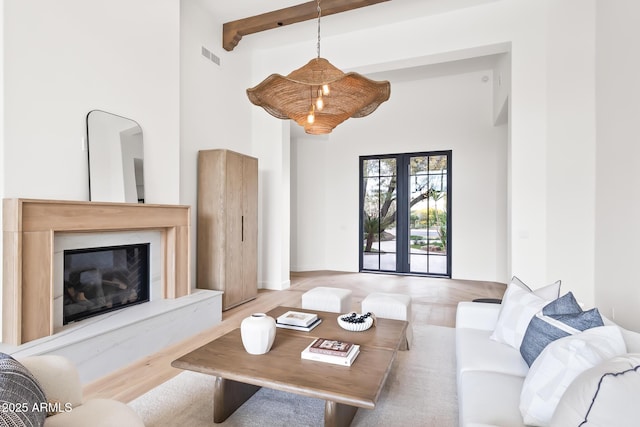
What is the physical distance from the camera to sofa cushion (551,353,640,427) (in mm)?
837

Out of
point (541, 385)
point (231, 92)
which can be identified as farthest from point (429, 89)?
point (541, 385)

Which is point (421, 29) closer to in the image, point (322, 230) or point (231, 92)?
point (231, 92)

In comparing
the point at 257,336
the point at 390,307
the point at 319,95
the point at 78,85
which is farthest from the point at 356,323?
the point at 78,85

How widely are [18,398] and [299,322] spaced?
157 centimetres

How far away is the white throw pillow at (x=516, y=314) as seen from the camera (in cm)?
190

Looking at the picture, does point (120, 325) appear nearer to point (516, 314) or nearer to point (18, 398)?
point (18, 398)

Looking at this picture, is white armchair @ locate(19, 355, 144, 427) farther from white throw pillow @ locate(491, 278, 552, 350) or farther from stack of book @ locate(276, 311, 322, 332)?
white throw pillow @ locate(491, 278, 552, 350)

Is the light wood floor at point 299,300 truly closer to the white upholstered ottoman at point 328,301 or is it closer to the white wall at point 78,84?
the white upholstered ottoman at point 328,301

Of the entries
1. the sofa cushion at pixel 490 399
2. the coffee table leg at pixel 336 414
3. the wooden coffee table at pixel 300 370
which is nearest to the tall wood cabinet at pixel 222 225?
the wooden coffee table at pixel 300 370

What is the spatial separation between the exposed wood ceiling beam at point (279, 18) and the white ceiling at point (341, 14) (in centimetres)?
6

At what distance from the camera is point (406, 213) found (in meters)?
6.60

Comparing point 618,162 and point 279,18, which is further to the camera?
point 279,18

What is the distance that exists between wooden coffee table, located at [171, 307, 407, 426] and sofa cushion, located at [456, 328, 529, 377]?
39 centimetres

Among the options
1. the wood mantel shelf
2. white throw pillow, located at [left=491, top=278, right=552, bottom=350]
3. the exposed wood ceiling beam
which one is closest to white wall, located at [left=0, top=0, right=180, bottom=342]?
the wood mantel shelf
